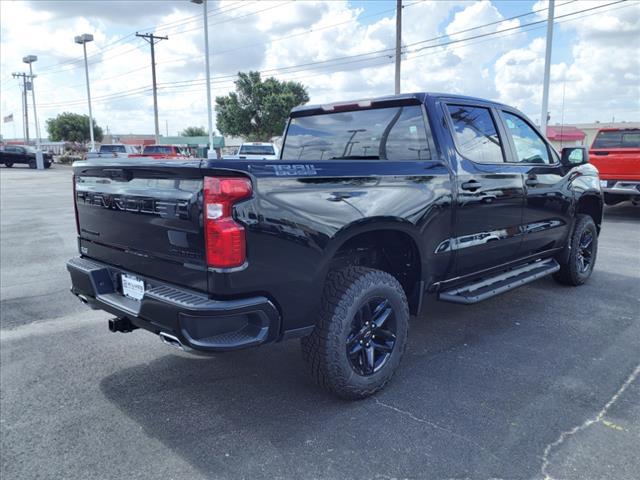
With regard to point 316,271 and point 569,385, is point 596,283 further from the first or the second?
point 316,271

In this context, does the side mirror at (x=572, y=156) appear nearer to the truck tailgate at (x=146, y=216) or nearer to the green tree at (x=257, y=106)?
the truck tailgate at (x=146, y=216)

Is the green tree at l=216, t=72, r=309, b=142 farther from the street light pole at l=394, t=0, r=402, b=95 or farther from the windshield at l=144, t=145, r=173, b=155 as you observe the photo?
the street light pole at l=394, t=0, r=402, b=95

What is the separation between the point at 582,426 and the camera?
2.95 meters

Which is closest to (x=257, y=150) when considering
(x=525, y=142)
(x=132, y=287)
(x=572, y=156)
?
(x=572, y=156)

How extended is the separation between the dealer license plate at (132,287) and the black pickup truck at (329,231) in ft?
0.04

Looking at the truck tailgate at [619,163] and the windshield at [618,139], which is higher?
the windshield at [618,139]

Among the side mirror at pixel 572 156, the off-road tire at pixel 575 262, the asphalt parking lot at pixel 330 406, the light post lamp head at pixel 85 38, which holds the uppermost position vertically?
the light post lamp head at pixel 85 38

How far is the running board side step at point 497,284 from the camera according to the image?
3922 mm

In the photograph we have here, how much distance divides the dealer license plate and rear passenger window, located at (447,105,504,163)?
252 centimetres

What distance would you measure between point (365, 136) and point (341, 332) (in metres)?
1.75

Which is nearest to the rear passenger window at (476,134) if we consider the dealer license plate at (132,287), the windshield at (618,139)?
the dealer license plate at (132,287)

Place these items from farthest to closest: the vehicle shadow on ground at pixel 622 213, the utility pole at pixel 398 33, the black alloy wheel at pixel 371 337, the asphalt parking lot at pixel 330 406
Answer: the utility pole at pixel 398 33
the vehicle shadow on ground at pixel 622 213
the black alloy wheel at pixel 371 337
the asphalt parking lot at pixel 330 406

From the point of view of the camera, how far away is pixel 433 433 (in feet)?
9.50

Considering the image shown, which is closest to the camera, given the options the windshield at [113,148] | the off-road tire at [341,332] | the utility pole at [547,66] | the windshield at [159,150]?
the off-road tire at [341,332]
